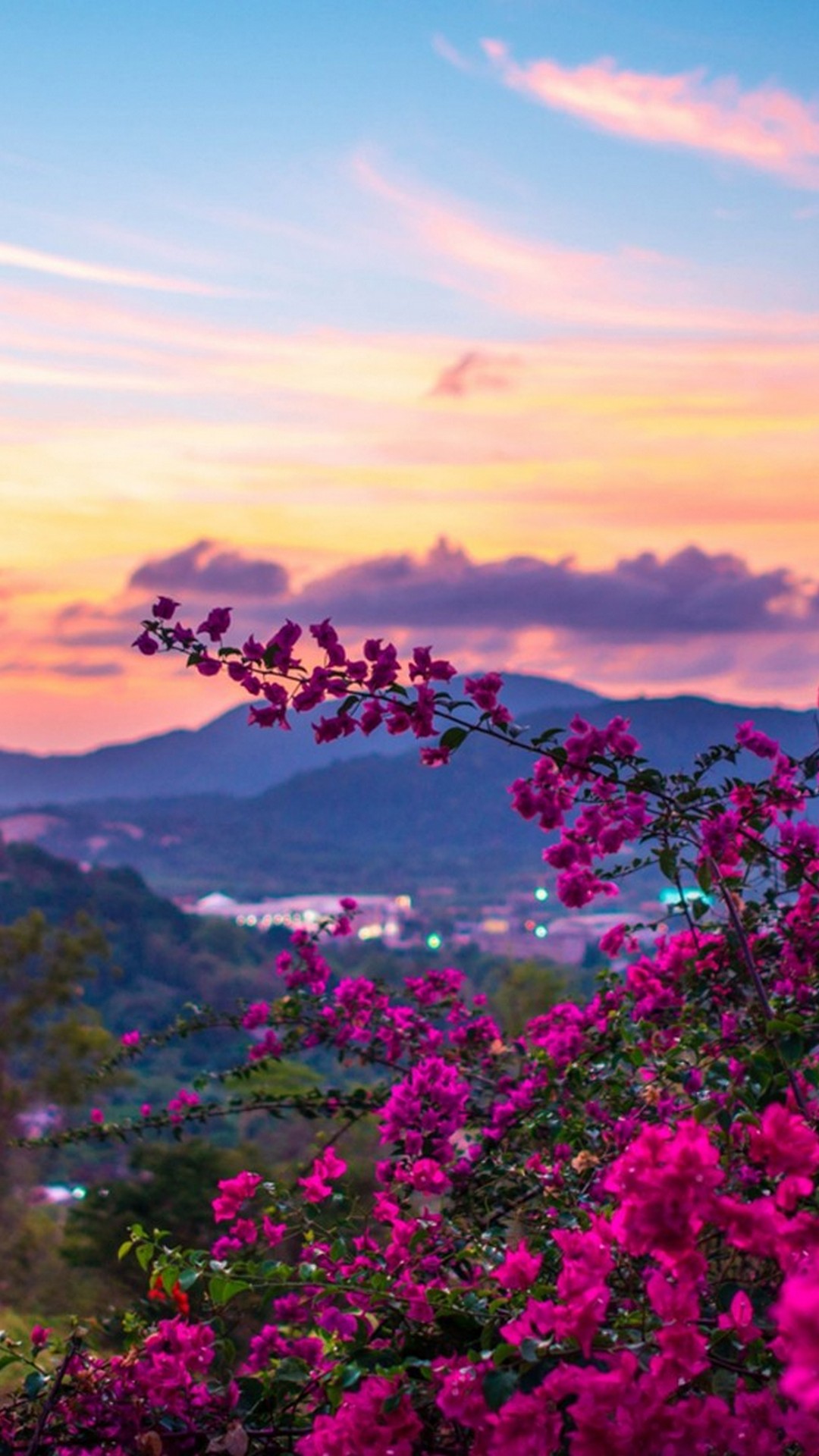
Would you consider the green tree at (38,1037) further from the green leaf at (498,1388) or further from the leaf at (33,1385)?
the green leaf at (498,1388)

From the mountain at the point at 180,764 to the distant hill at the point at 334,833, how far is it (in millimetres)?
21456

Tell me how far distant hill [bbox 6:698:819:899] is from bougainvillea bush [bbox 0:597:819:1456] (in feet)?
281

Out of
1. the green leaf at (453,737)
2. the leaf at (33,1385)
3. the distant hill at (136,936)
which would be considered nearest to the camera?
the leaf at (33,1385)

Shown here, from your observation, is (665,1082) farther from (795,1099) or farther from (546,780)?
Answer: (795,1099)

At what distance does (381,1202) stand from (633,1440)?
4.40 feet

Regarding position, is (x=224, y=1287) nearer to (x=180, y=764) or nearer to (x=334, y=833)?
(x=334, y=833)

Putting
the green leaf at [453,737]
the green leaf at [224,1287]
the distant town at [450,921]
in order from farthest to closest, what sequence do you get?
1. the distant town at [450,921]
2. the green leaf at [453,737]
3. the green leaf at [224,1287]

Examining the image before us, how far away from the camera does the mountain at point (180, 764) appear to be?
154875 mm

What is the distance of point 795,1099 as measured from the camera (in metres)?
2.18

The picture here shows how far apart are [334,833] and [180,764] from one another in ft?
200

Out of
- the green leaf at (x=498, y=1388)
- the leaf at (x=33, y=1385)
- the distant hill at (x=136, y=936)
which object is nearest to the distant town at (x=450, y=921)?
the distant hill at (x=136, y=936)

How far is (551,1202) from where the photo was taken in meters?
3.10

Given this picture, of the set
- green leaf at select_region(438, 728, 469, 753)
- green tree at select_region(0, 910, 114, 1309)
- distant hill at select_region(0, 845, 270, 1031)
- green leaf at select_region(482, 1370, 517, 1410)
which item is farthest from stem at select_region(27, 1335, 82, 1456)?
distant hill at select_region(0, 845, 270, 1031)

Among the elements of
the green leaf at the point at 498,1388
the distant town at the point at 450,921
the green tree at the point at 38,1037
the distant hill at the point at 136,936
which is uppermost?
the green leaf at the point at 498,1388
